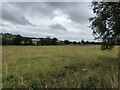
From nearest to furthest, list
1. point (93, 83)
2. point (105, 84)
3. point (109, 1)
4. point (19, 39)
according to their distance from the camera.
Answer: point (105, 84)
point (93, 83)
point (109, 1)
point (19, 39)

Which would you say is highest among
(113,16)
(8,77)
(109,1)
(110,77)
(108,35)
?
(109,1)

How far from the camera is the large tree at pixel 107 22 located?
63.0 feet

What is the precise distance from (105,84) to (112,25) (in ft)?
43.5

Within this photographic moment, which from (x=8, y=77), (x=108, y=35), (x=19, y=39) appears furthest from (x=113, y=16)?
(x=19, y=39)

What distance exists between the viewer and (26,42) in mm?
88375

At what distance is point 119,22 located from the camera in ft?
60.5

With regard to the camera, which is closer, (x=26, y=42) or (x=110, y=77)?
(x=110, y=77)

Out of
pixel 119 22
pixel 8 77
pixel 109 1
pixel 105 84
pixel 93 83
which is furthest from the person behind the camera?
pixel 109 1

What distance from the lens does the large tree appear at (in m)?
19.2

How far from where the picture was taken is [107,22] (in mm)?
20531

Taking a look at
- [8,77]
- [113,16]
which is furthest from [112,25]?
[8,77]

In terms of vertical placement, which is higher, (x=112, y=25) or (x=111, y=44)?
(x=112, y=25)

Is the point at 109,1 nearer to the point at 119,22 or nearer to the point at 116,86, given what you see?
the point at 119,22

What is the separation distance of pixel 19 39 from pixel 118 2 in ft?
226
